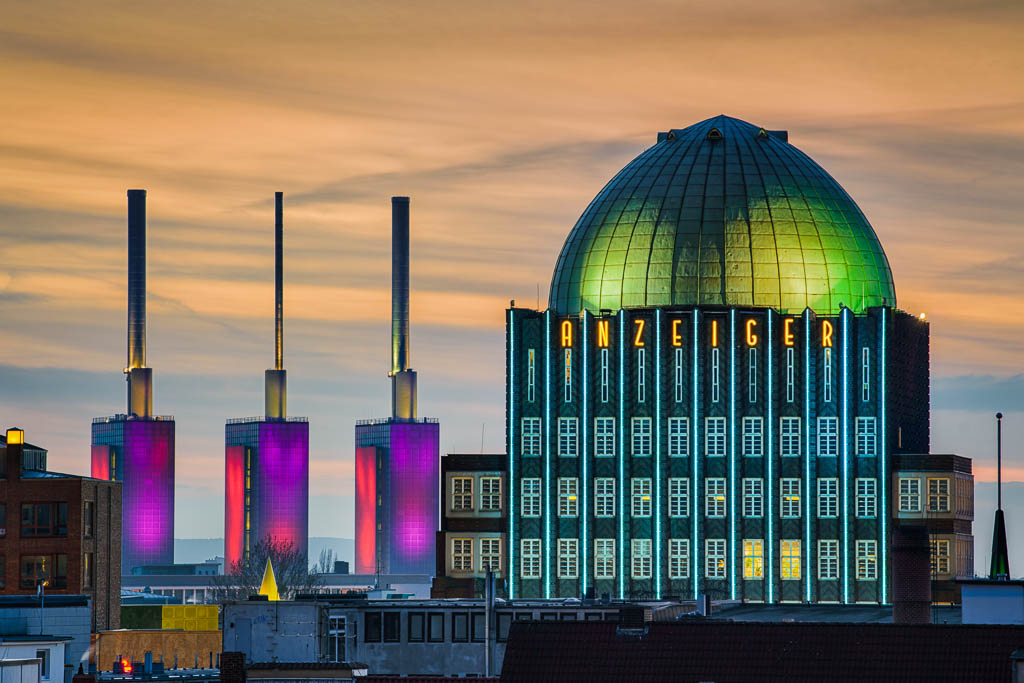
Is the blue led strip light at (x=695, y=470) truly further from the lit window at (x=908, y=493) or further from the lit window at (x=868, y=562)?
the lit window at (x=908, y=493)

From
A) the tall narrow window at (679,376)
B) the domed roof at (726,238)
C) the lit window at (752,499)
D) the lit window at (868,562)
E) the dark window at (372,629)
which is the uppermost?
the domed roof at (726,238)

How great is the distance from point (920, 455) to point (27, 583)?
191ft

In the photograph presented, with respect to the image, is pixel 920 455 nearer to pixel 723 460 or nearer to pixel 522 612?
pixel 723 460

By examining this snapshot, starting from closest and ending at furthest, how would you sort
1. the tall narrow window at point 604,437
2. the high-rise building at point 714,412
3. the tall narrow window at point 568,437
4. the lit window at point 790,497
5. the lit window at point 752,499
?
the high-rise building at point 714,412
the lit window at point 790,497
the lit window at point 752,499
the tall narrow window at point 604,437
the tall narrow window at point 568,437

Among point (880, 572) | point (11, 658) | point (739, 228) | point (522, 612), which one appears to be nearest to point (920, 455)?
point (880, 572)

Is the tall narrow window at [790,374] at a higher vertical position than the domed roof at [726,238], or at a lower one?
lower

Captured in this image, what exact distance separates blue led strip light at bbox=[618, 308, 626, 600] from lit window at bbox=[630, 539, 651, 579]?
0.65m

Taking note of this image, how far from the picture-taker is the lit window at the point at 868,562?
165750 millimetres

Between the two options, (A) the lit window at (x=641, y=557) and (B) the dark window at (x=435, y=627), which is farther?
(A) the lit window at (x=641, y=557)

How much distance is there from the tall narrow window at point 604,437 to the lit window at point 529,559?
724 centimetres

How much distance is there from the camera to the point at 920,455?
168m

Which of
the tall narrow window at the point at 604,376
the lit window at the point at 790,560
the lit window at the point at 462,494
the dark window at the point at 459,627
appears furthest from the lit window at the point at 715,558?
the dark window at the point at 459,627

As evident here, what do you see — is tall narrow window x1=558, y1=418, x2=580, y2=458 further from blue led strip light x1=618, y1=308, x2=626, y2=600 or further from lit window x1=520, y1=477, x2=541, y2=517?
blue led strip light x1=618, y1=308, x2=626, y2=600

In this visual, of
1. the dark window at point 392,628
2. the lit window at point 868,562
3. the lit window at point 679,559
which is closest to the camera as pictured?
the dark window at point 392,628
